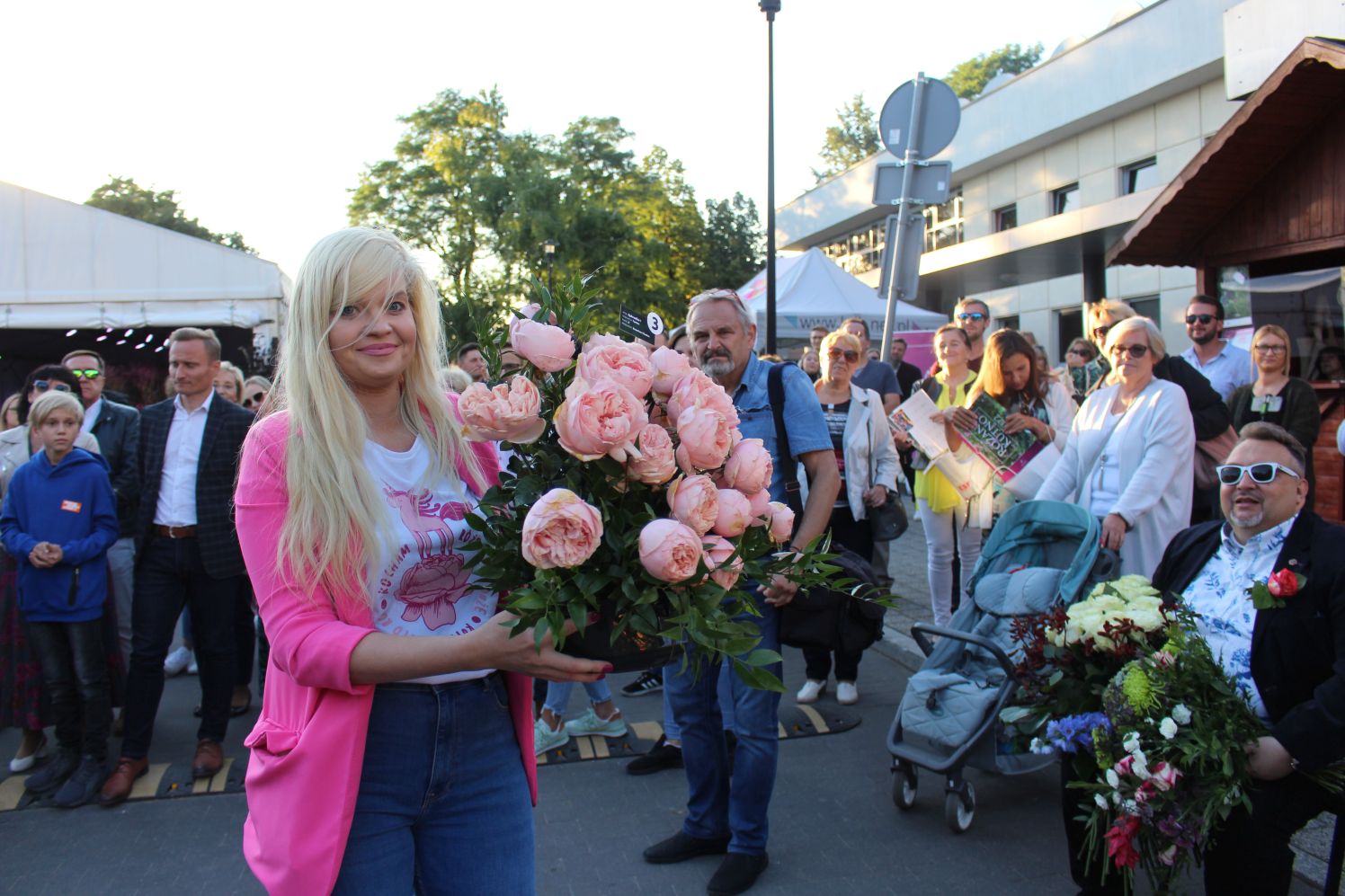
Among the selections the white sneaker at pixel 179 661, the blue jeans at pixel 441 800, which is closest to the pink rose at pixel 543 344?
the blue jeans at pixel 441 800

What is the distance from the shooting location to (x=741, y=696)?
12.4ft

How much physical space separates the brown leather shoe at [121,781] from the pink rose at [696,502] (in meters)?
4.30

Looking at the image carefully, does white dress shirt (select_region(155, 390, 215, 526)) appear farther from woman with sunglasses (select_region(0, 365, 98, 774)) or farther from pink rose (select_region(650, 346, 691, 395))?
pink rose (select_region(650, 346, 691, 395))

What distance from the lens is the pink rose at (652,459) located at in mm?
1729

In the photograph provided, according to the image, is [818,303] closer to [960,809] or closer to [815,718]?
[815,718]

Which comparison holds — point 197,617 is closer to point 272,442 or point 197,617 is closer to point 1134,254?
point 272,442

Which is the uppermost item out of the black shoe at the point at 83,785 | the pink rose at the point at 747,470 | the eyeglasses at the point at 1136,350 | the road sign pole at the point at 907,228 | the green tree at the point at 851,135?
the green tree at the point at 851,135

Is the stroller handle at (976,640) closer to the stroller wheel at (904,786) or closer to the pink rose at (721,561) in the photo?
the stroller wheel at (904,786)

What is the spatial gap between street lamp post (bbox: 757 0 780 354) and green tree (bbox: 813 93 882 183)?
2031 inches

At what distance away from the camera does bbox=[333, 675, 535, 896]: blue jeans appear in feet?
6.25

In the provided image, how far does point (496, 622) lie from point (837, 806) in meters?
3.29

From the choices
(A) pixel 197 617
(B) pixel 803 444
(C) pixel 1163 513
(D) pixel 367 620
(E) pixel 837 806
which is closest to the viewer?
(D) pixel 367 620

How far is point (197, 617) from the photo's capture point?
519 cm

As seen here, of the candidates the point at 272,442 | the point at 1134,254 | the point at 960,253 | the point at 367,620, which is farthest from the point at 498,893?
the point at 960,253
